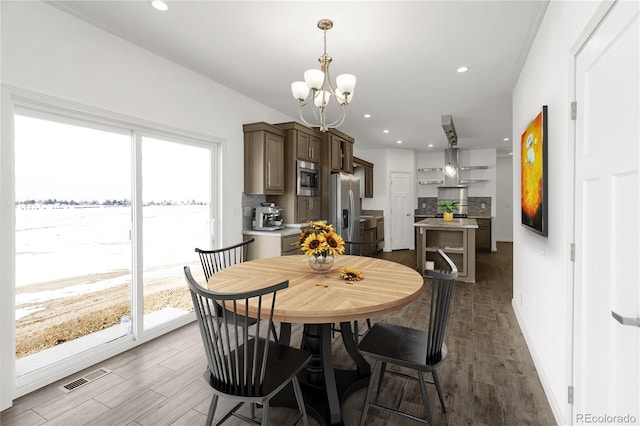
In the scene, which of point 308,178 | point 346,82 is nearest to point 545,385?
point 346,82

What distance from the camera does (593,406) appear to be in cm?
136

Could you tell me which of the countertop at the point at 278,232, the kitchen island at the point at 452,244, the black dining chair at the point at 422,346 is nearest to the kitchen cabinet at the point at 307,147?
the countertop at the point at 278,232

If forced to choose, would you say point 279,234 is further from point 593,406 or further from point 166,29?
point 593,406

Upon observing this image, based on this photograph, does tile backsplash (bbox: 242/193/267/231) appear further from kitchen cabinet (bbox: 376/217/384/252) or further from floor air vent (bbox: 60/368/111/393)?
kitchen cabinet (bbox: 376/217/384/252)

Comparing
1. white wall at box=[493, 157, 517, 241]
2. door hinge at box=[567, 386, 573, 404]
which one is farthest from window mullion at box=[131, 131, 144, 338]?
white wall at box=[493, 157, 517, 241]

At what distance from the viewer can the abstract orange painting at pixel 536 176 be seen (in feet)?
6.72

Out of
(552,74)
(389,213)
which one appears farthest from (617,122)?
(389,213)

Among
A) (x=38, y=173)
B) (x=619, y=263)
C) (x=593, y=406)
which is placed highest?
(x=38, y=173)

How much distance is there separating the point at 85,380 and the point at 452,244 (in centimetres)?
505

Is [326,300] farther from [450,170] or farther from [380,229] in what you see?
[450,170]

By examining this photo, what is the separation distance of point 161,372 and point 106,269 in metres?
1.03

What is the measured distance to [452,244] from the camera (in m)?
5.29

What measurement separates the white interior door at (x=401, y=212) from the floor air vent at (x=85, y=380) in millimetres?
6767

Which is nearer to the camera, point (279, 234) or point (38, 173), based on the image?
point (38, 173)
